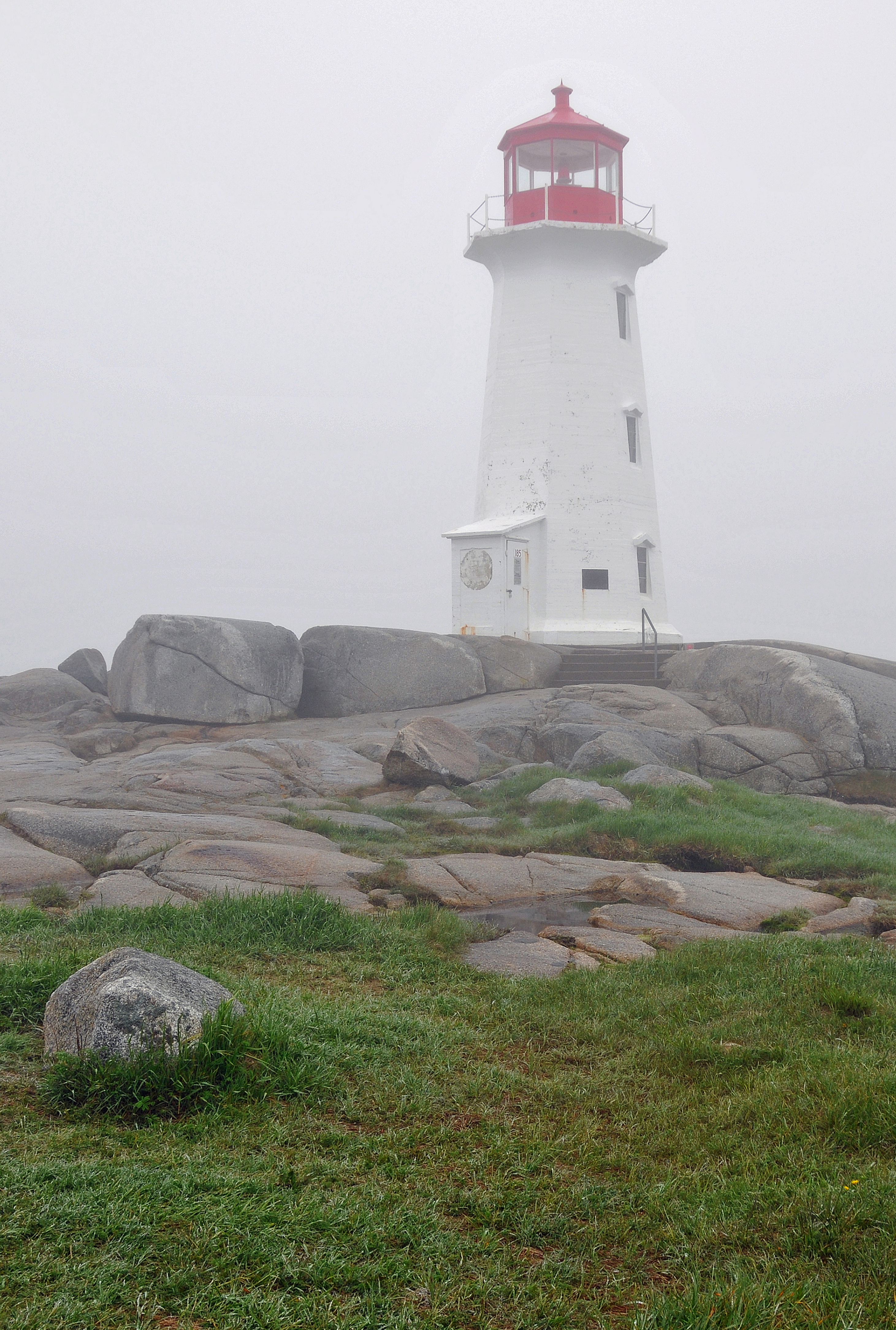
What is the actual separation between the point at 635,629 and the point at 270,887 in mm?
20464

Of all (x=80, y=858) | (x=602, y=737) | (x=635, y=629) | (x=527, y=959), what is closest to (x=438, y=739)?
(x=602, y=737)

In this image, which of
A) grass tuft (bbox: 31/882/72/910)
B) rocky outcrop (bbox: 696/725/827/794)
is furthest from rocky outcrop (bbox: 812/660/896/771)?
grass tuft (bbox: 31/882/72/910)

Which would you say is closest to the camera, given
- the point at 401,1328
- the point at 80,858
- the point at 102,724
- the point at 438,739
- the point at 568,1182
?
the point at 401,1328

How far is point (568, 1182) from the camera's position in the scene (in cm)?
450

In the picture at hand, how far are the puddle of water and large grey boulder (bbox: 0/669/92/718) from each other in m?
19.1

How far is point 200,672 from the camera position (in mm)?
22797

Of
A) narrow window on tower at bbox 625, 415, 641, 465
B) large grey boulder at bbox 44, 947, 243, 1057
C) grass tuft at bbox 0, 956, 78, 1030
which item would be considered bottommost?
grass tuft at bbox 0, 956, 78, 1030

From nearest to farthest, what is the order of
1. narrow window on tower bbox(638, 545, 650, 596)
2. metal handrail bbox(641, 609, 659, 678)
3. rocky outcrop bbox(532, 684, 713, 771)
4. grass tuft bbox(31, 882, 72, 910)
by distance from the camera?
grass tuft bbox(31, 882, 72, 910) < rocky outcrop bbox(532, 684, 713, 771) < metal handrail bbox(641, 609, 659, 678) < narrow window on tower bbox(638, 545, 650, 596)

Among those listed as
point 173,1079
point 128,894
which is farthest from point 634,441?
point 173,1079

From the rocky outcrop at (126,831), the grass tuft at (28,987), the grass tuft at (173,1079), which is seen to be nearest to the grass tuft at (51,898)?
the rocky outcrop at (126,831)

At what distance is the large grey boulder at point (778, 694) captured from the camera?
20.9 meters

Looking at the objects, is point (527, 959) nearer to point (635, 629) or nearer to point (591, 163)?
point (635, 629)

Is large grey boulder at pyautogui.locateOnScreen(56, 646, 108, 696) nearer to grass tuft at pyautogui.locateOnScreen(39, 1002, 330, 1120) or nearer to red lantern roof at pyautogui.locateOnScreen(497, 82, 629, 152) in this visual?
red lantern roof at pyautogui.locateOnScreen(497, 82, 629, 152)

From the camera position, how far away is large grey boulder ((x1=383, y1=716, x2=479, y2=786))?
17.0m
